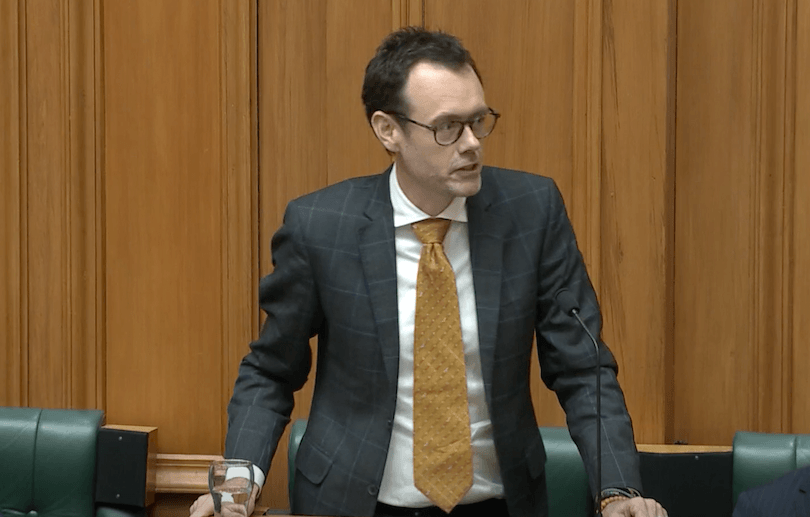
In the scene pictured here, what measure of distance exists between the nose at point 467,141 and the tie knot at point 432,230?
183 millimetres

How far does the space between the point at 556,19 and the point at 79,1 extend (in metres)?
1.49

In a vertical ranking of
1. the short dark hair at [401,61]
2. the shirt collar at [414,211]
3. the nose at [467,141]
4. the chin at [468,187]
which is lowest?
the shirt collar at [414,211]

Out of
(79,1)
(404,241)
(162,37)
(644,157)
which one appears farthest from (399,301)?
(79,1)

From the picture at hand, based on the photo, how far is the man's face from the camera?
226 centimetres

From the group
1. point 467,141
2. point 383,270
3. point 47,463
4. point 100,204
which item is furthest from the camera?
point 100,204

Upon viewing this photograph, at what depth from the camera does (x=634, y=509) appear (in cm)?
199

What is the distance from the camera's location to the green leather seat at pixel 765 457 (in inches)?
120

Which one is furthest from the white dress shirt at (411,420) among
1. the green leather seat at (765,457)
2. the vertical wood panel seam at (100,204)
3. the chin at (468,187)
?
the vertical wood panel seam at (100,204)

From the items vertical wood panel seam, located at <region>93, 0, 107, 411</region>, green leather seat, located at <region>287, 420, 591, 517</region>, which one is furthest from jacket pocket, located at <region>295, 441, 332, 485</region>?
vertical wood panel seam, located at <region>93, 0, 107, 411</region>

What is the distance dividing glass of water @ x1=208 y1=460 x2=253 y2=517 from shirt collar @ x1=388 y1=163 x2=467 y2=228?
0.65m

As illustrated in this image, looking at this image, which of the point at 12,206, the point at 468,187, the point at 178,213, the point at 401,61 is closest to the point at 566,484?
the point at 468,187

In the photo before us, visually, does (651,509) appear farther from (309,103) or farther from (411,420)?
(309,103)

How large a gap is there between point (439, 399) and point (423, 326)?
0.15 meters

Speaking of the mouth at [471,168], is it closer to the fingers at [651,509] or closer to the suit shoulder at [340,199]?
the suit shoulder at [340,199]
